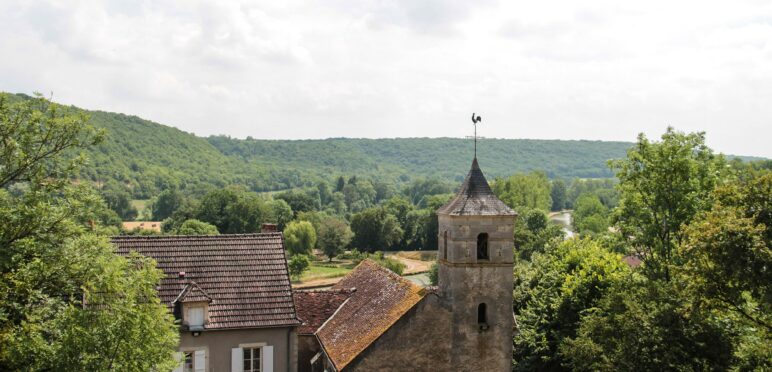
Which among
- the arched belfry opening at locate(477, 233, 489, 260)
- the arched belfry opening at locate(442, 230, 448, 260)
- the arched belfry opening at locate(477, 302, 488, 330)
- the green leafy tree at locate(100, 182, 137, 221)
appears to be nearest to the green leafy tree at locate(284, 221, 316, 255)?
the green leafy tree at locate(100, 182, 137, 221)

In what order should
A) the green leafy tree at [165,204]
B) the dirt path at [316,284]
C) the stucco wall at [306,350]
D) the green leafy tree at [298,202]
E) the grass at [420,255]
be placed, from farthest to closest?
the green leafy tree at [165,204], the green leafy tree at [298,202], the grass at [420,255], the dirt path at [316,284], the stucco wall at [306,350]

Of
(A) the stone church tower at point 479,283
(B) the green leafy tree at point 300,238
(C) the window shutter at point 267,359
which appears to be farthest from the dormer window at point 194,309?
(B) the green leafy tree at point 300,238

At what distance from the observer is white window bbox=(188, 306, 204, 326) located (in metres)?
27.0

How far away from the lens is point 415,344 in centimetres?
2488

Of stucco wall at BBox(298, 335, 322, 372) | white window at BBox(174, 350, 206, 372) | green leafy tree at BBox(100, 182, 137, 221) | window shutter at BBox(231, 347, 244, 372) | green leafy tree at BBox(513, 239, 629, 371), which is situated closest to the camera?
white window at BBox(174, 350, 206, 372)

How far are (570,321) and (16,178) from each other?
2660 cm

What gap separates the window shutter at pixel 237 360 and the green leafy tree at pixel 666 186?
66.4ft

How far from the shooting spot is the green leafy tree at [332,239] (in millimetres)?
113562

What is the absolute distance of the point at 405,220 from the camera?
128500 millimetres

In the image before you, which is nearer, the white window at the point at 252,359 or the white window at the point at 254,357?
the white window at the point at 254,357

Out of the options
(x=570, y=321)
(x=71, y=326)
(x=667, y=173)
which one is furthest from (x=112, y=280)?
(x=667, y=173)

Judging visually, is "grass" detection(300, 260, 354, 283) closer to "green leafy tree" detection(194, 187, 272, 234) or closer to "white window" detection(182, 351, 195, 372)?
"green leafy tree" detection(194, 187, 272, 234)

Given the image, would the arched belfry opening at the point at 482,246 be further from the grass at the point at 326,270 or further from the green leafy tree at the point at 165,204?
the green leafy tree at the point at 165,204

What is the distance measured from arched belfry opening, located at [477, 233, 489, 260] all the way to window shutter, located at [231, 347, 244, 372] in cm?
1016
